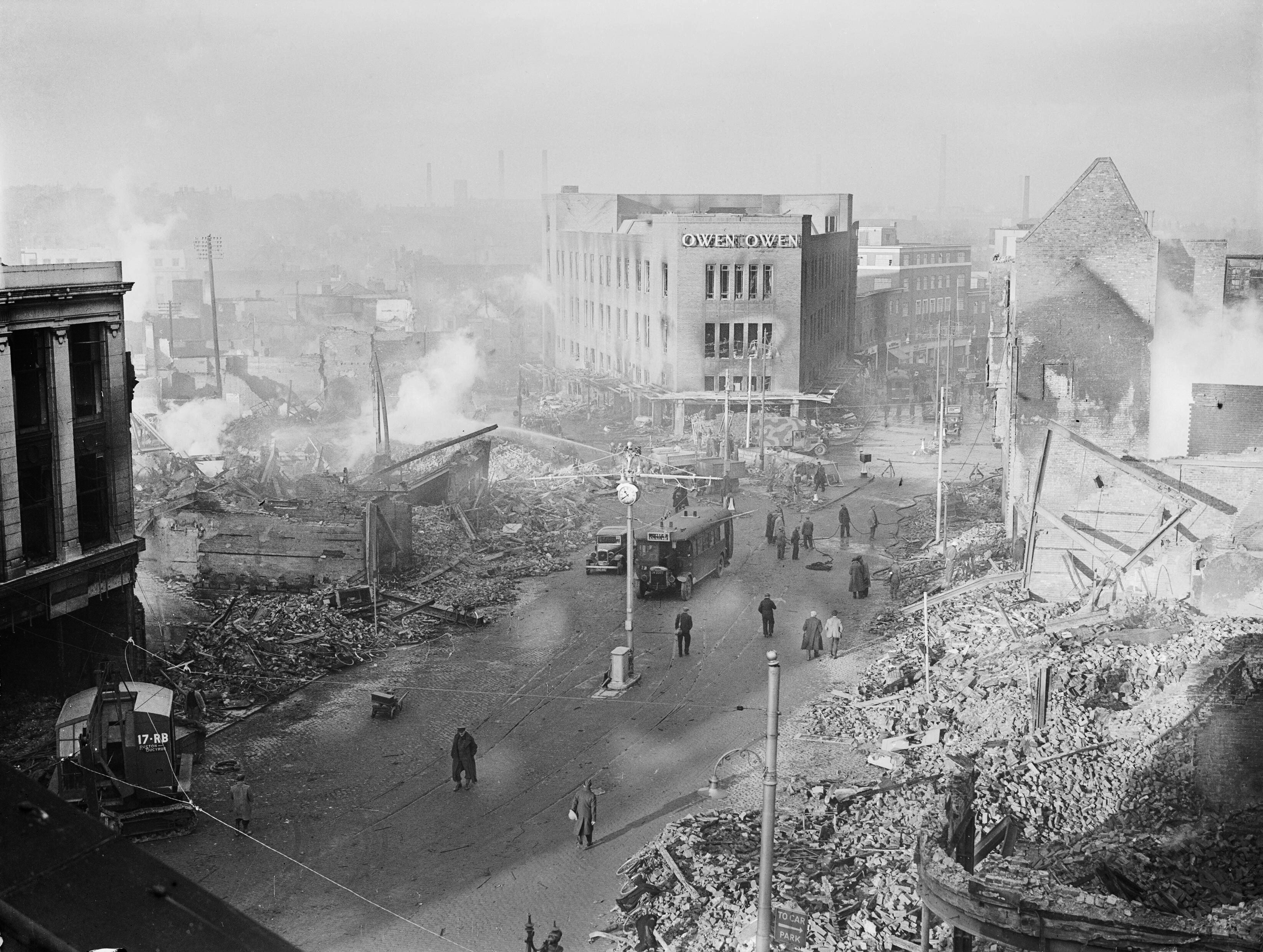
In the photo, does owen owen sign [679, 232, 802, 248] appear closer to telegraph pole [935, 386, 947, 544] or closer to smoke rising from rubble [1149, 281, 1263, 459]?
telegraph pole [935, 386, 947, 544]

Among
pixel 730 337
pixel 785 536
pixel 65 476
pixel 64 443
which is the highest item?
pixel 730 337

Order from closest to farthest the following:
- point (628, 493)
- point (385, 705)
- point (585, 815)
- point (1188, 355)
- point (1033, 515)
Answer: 1. point (585, 815)
2. point (385, 705)
3. point (628, 493)
4. point (1033, 515)
5. point (1188, 355)

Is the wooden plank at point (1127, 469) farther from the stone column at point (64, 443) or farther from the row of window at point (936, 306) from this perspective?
the row of window at point (936, 306)

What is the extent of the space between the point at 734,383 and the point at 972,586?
3809cm

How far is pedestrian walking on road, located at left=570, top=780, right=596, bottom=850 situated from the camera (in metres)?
19.0

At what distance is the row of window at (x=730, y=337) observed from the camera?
217ft

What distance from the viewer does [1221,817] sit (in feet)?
55.2

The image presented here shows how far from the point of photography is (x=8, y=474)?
24.4m

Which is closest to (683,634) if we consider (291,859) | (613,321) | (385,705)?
(385,705)

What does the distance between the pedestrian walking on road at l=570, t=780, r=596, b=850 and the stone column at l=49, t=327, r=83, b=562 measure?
12.7m

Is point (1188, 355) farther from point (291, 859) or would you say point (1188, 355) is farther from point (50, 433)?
point (50, 433)

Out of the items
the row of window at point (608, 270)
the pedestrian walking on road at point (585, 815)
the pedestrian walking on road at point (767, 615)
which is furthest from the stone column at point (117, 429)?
the row of window at point (608, 270)

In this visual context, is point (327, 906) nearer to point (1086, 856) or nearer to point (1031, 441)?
point (1086, 856)

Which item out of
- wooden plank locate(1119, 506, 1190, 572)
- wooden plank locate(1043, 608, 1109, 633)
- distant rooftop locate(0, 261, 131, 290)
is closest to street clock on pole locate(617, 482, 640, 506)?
wooden plank locate(1043, 608, 1109, 633)
